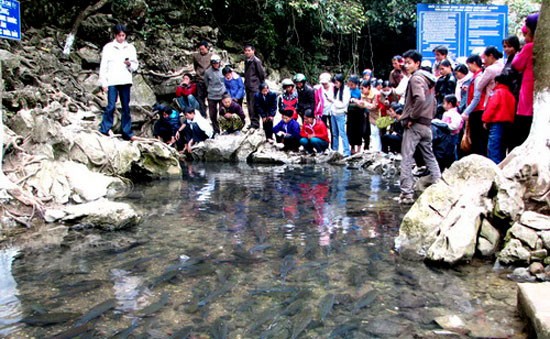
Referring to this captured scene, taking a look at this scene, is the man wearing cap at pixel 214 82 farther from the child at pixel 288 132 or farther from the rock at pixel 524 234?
the rock at pixel 524 234

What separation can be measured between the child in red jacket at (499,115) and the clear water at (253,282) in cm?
191

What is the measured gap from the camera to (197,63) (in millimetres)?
16828

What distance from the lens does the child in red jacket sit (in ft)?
26.9

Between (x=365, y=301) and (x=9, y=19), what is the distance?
695 centimetres

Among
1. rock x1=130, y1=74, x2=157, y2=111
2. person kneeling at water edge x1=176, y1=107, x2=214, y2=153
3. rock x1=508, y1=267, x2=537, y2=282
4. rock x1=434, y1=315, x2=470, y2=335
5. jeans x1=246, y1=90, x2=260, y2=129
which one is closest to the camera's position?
rock x1=434, y1=315, x2=470, y2=335

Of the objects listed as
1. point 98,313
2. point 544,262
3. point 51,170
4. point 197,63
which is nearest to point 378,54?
point 197,63

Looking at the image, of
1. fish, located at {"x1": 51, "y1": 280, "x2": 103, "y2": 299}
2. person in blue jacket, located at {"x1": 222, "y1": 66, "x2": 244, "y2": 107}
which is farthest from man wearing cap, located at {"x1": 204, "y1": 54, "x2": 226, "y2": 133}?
fish, located at {"x1": 51, "y1": 280, "x2": 103, "y2": 299}

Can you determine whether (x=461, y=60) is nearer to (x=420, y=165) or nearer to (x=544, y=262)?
(x=420, y=165)

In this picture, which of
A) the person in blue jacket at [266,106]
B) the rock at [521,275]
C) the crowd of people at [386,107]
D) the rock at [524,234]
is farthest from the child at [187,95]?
the rock at [521,275]

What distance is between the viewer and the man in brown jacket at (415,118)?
27.8 ft

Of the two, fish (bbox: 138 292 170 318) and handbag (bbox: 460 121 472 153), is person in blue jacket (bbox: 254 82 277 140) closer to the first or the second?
handbag (bbox: 460 121 472 153)

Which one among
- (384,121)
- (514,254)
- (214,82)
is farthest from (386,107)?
(514,254)

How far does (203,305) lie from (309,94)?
36.1ft

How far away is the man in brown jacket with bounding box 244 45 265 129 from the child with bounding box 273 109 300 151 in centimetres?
92
